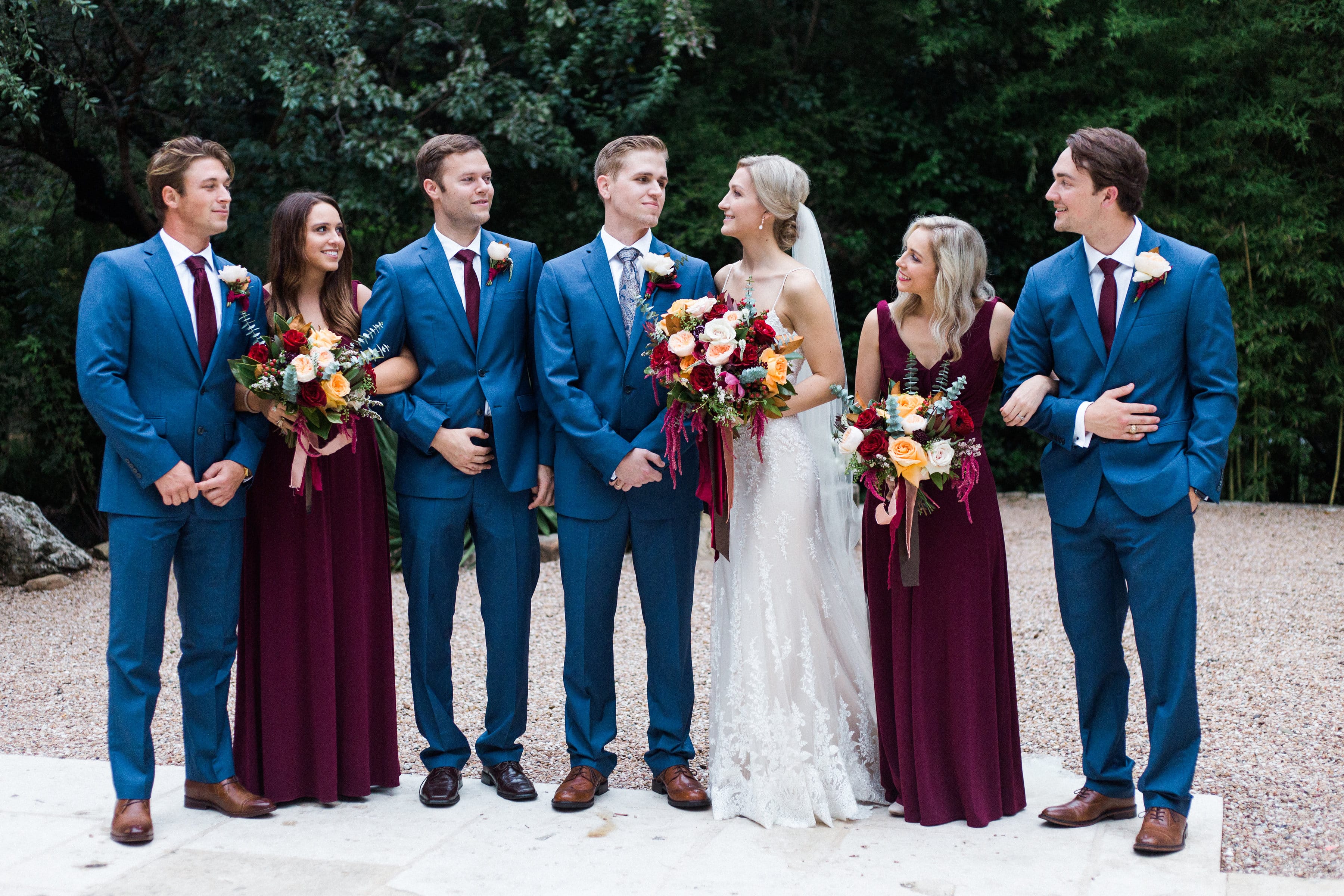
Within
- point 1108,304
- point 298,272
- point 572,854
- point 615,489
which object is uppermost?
point 298,272

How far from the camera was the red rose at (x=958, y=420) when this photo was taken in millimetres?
3705

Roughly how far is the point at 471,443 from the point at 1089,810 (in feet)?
7.57

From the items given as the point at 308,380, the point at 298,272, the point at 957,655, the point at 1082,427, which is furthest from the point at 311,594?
the point at 1082,427

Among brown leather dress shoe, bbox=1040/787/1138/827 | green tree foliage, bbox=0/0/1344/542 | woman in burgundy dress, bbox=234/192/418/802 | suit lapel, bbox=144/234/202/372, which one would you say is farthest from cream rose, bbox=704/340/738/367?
green tree foliage, bbox=0/0/1344/542

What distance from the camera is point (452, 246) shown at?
424 centimetres

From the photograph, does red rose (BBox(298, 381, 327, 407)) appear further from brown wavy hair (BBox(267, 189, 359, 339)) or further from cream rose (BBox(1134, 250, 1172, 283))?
cream rose (BBox(1134, 250, 1172, 283))

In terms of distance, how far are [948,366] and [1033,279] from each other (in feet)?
1.29

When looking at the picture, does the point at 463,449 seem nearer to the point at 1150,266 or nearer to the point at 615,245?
the point at 615,245

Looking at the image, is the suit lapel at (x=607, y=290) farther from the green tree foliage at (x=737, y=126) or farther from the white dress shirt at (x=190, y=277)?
the green tree foliage at (x=737, y=126)

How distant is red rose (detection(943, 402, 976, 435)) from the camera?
3705 mm

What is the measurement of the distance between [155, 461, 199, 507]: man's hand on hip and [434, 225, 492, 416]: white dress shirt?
970mm

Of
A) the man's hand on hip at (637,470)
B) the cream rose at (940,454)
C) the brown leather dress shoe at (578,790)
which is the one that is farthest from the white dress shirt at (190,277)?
the cream rose at (940,454)

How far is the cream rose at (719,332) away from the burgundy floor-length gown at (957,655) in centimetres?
59

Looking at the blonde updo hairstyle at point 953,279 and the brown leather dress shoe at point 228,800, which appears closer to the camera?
the blonde updo hairstyle at point 953,279
